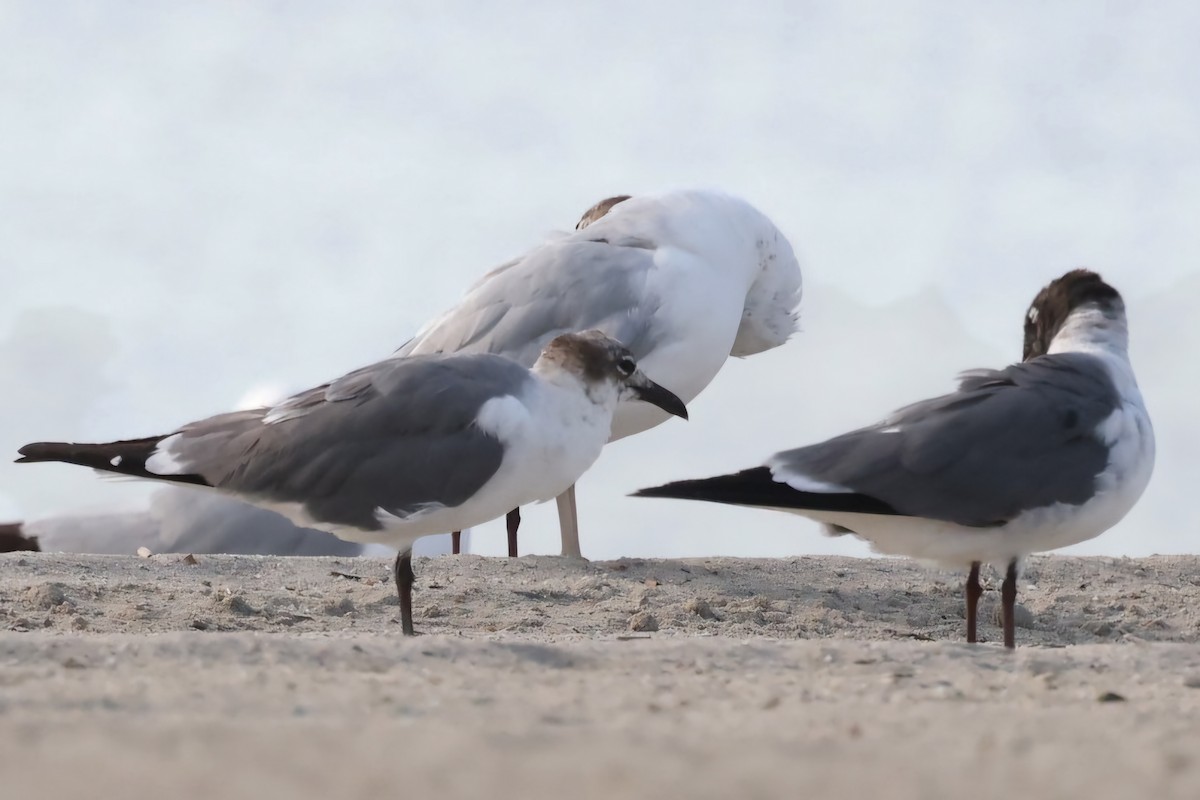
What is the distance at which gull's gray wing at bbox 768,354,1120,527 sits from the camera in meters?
6.03

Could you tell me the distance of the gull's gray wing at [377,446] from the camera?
6.07 metres

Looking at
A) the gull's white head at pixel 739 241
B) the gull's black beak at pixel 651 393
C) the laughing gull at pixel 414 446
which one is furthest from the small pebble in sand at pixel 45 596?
the gull's white head at pixel 739 241

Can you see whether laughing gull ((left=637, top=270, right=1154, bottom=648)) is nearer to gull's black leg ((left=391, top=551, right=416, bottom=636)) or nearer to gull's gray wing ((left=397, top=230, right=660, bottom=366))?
gull's black leg ((left=391, top=551, right=416, bottom=636))

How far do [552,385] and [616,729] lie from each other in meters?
2.97

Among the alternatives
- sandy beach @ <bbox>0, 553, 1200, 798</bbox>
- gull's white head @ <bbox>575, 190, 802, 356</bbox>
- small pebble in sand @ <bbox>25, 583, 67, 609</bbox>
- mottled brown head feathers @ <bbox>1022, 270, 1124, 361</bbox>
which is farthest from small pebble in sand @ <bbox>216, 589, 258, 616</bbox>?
mottled brown head feathers @ <bbox>1022, 270, 1124, 361</bbox>

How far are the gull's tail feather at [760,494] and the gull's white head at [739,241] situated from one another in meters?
3.33

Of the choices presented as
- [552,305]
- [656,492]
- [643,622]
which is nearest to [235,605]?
[643,622]

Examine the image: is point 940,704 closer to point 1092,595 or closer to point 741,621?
point 741,621

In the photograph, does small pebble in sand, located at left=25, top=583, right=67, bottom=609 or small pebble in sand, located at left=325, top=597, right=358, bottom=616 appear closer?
small pebble in sand, located at left=25, top=583, right=67, bottom=609

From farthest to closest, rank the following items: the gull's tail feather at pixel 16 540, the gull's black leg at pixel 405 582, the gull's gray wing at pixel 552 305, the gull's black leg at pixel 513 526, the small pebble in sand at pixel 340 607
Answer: the gull's tail feather at pixel 16 540 → the gull's black leg at pixel 513 526 → the gull's gray wing at pixel 552 305 → the small pebble in sand at pixel 340 607 → the gull's black leg at pixel 405 582

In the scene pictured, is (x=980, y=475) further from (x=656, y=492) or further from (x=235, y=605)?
(x=235, y=605)

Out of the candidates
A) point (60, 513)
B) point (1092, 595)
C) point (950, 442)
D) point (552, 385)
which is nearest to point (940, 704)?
point (950, 442)

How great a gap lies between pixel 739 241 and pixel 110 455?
160 inches

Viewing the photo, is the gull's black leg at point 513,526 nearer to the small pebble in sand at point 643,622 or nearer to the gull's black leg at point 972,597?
the small pebble in sand at point 643,622
